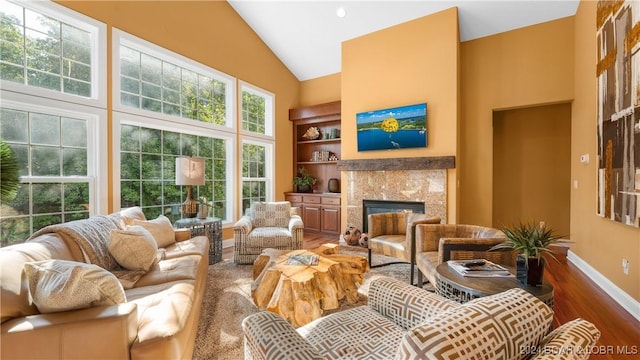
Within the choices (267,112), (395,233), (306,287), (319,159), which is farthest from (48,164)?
(319,159)

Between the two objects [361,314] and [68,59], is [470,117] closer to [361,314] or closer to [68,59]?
[361,314]

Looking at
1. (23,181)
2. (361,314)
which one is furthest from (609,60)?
(23,181)

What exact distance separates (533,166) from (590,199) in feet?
5.78

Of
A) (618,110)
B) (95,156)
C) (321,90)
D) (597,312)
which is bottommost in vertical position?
(597,312)

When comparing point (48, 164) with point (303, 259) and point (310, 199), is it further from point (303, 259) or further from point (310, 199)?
point (310, 199)

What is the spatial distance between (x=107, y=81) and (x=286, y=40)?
123 inches

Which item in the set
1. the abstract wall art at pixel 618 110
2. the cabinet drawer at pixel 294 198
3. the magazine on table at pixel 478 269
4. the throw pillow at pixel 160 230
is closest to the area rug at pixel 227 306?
the throw pillow at pixel 160 230

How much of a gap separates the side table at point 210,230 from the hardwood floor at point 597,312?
11.7ft

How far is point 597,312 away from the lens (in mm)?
2338

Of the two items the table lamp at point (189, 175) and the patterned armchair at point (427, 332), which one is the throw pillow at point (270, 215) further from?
the patterned armchair at point (427, 332)

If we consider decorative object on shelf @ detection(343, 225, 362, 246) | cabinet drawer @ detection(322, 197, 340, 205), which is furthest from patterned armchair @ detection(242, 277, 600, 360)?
cabinet drawer @ detection(322, 197, 340, 205)

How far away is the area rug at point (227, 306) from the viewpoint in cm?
181

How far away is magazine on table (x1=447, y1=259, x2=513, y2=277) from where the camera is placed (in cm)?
183

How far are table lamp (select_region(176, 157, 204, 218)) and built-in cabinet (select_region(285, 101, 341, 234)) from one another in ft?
7.91
